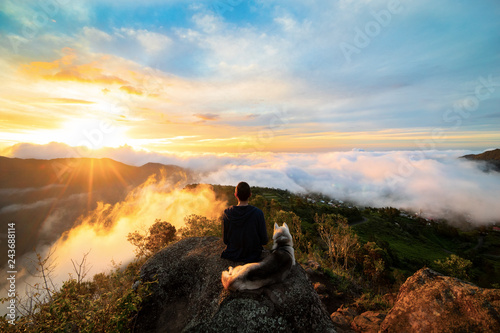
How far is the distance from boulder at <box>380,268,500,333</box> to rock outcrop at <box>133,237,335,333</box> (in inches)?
111

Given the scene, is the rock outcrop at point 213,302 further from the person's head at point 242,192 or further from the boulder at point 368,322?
the boulder at point 368,322

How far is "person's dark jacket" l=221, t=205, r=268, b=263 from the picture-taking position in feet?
22.9

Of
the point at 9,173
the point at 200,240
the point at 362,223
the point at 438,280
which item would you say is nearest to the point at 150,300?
the point at 200,240

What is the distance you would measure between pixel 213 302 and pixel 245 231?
2.41m

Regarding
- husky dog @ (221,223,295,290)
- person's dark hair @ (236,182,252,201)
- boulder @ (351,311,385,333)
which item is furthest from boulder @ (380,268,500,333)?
person's dark hair @ (236,182,252,201)

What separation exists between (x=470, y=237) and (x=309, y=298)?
19372 centimetres

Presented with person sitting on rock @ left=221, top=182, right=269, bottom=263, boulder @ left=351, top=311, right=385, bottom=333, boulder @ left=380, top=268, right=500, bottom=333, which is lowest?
boulder @ left=351, top=311, right=385, bottom=333

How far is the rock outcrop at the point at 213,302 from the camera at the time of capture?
5.87m

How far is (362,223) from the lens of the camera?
124 metres

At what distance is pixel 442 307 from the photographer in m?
6.36

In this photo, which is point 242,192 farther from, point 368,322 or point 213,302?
point 368,322

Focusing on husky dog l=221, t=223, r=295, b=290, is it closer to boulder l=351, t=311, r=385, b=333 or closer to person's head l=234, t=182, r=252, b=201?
person's head l=234, t=182, r=252, b=201

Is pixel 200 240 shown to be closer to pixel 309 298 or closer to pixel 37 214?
pixel 309 298

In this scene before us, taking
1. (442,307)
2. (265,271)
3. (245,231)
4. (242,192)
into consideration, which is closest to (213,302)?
(265,271)
